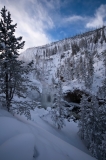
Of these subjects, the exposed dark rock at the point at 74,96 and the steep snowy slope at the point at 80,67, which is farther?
the steep snowy slope at the point at 80,67

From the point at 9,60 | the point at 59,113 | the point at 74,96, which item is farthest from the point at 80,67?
the point at 9,60

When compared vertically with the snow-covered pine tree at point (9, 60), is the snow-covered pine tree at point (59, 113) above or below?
below

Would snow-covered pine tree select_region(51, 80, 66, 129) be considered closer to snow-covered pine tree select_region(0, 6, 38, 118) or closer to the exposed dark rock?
snow-covered pine tree select_region(0, 6, 38, 118)

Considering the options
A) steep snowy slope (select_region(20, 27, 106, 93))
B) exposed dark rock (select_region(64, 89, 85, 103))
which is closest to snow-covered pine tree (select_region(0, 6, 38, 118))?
steep snowy slope (select_region(20, 27, 106, 93))

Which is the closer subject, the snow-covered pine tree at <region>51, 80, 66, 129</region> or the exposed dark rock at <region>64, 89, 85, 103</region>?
the snow-covered pine tree at <region>51, 80, 66, 129</region>

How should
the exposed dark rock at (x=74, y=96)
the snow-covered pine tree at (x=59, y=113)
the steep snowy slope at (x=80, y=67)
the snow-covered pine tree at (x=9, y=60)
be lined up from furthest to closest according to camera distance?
the steep snowy slope at (x=80, y=67) → the exposed dark rock at (x=74, y=96) → the snow-covered pine tree at (x=59, y=113) → the snow-covered pine tree at (x=9, y=60)

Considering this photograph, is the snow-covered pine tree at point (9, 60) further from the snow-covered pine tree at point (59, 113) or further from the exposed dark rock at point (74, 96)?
the exposed dark rock at point (74, 96)

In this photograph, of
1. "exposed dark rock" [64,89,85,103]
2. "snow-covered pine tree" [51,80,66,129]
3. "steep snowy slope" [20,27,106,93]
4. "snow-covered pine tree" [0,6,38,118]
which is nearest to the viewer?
"snow-covered pine tree" [0,6,38,118]

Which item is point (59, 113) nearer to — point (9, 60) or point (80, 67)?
point (9, 60)

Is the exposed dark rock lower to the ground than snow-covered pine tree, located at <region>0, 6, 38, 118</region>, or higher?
lower

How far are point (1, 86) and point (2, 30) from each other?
5.40 meters

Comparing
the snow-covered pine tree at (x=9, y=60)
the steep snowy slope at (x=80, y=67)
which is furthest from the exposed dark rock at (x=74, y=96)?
the snow-covered pine tree at (x=9, y=60)

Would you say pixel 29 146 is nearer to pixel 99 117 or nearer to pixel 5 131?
pixel 5 131

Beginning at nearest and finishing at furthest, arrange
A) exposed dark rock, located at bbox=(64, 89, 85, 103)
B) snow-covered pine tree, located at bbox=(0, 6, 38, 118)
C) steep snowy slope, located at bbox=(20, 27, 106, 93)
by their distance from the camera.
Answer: snow-covered pine tree, located at bbox=(0, 6, 38, 118) → exposed dark rock, located at bbox=(64, 89, 85, 103) → steep snowy slope, located at bbox=(20, 27, 106, 93)
